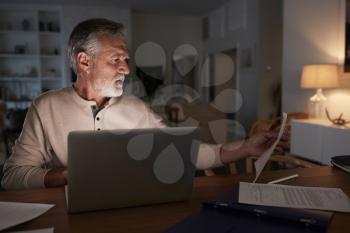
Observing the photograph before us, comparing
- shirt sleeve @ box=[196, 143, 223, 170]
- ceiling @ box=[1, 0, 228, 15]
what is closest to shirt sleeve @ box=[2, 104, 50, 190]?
shirt sleeve @ box=[196, 143, 223, 170]

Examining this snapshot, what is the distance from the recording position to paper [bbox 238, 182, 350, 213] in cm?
81

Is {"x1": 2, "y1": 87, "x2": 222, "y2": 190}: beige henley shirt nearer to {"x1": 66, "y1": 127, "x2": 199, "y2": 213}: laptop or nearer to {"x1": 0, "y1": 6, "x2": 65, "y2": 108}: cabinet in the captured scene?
{"x1": 66, "y1": 127, "x2": 199, "y2": 213}: laptop

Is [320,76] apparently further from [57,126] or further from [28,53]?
[28,53]

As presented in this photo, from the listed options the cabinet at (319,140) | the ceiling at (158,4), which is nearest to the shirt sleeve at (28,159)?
the cabinet at (319,140)

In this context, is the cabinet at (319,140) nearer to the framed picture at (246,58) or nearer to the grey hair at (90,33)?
the grey hair at (90,33)

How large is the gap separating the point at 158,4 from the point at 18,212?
6143 mm

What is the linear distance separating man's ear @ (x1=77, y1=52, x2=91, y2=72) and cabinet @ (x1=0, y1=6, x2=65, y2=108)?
5559 mm

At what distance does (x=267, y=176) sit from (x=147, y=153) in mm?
513

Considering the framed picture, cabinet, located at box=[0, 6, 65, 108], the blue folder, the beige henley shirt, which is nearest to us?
the blue folder

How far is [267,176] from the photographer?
1092mm

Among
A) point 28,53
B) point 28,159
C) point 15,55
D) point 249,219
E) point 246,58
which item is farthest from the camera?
point 28,53

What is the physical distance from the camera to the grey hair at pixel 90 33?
1.28 meters

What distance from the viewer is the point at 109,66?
1.34 meters

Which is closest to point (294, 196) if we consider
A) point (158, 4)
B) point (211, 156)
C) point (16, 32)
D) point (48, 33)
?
point (211, 156)
